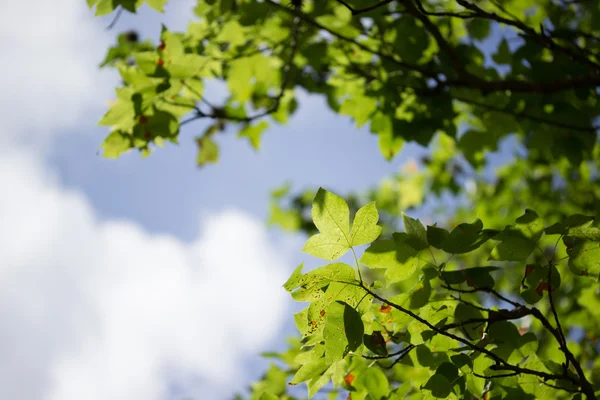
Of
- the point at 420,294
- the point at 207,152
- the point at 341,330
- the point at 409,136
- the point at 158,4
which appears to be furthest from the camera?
the point at 207,152

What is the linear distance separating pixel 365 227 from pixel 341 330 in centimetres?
27

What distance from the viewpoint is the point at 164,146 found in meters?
2.66

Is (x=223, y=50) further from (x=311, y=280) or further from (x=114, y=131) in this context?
(x=311, y=280)

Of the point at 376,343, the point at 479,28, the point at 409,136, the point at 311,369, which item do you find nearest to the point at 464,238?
the point at 376,343

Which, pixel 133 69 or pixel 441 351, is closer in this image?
pixel 441 351

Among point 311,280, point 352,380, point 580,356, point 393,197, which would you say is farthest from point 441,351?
point 393,197

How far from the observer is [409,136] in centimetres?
275

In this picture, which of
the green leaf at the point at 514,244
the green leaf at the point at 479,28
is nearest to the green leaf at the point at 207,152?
the green leaf at the point at 479,28

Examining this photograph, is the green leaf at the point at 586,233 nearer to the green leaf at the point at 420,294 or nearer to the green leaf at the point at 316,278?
the green leaf at the point at 420,294

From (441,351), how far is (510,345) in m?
0.21

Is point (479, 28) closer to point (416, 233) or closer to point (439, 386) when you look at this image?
point (416, 233)

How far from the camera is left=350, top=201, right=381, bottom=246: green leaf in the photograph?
4.12 ft

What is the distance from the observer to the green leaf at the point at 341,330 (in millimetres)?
1220

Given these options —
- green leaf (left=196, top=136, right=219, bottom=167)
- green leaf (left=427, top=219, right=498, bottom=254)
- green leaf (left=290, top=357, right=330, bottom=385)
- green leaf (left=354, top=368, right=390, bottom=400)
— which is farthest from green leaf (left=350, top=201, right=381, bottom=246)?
green leaf (left=196, top=136, right=219, bottom=167)
